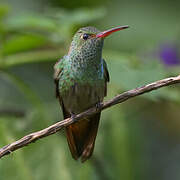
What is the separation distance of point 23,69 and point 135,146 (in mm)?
2004

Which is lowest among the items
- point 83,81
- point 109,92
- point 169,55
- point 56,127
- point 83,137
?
point 169,55

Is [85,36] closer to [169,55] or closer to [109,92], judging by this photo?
[109,92]

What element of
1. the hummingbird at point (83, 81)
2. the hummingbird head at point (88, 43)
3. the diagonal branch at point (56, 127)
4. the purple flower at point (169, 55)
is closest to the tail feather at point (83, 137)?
the hummingbird at point (83, 81)

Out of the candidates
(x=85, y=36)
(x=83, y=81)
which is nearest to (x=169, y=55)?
(x=85, y=36)

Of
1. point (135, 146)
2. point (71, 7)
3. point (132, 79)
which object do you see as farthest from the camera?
point (71, 7)

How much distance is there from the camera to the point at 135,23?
5355 millimetres

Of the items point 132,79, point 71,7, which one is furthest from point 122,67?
point 71,7

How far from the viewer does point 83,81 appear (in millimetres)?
3035

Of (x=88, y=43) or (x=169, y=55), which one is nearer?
(x=88, y=43)

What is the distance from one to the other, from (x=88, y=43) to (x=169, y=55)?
77.7 inches

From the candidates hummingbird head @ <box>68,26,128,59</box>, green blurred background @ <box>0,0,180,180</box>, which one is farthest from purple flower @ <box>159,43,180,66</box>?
hummingbird head @ <box>68,26,128,59</box>

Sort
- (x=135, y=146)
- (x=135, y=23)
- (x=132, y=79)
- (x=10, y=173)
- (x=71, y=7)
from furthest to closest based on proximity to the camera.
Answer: (x=135, y=23) < (x=71, y=7) < (x=135, y=146) < (x=132, y=79) < (x=10, y=173)

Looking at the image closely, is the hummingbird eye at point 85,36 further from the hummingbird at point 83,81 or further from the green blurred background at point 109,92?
the green blurred background at point 109,92

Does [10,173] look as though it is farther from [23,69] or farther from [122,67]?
[23,69]
